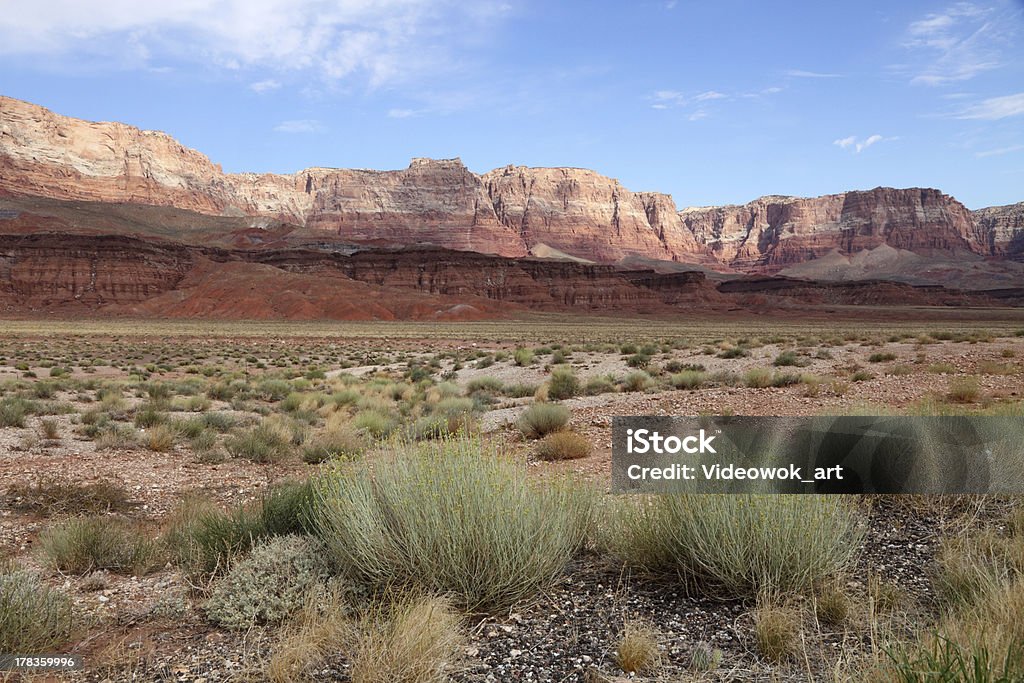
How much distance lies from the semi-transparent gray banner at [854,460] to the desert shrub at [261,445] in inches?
257

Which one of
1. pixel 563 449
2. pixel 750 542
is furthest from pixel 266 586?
pixel 563 449

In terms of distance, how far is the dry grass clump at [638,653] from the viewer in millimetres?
3395

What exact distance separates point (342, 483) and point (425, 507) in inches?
33.8

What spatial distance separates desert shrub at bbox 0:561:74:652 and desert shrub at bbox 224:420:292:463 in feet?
21.2

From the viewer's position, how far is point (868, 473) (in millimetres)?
5695

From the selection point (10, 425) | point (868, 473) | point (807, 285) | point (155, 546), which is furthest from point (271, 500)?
point (807, 285)

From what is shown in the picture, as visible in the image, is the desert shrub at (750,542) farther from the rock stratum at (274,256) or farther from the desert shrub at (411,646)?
the rock stratum at (274,256)

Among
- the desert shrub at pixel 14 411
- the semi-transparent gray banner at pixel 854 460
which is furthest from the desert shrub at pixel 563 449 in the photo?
the desert shrub at pixel 14 411

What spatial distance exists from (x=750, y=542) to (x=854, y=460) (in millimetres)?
2340

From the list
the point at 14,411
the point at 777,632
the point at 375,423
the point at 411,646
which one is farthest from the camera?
the point at 14,411

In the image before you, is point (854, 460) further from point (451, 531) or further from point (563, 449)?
point (563, 449)

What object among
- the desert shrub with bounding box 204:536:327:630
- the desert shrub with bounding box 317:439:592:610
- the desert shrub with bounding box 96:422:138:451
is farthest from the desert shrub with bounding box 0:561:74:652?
the desert shrub with bounding box 96:422:138:451

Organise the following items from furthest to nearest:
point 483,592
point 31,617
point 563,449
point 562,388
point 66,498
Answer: point 562,388
point 563,449
point 66,498
point 483,592
point 31,617

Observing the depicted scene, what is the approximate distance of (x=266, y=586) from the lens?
A: 4.27 metres
